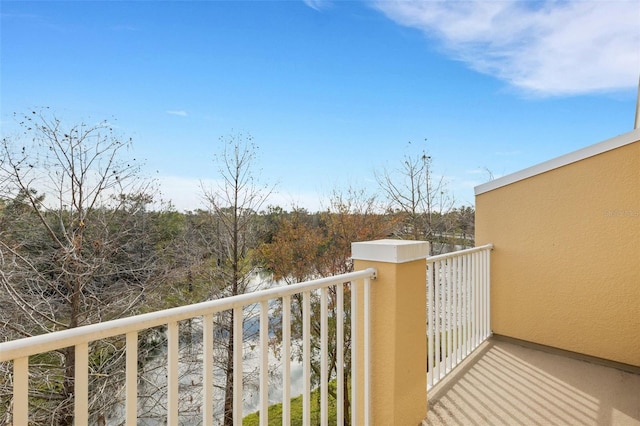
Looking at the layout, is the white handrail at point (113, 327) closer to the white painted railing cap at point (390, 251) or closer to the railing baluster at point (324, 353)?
the railing baluster at point (324, 353)

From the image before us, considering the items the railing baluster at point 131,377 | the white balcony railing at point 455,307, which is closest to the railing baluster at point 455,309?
the white balcony railing at point 455,307

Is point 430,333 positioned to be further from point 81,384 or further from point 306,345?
point 81,384

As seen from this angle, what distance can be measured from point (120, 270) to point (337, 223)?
698cm

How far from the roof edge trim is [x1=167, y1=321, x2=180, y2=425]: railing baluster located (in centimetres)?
396

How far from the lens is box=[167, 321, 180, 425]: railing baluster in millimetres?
1216

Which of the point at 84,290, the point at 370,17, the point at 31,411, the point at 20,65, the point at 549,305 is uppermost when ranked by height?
the point at 370,17

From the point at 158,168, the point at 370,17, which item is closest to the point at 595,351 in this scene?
the point at 370,17

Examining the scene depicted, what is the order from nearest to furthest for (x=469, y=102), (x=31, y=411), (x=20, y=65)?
1. (x=31, y=411)
2. (x=20, y=65)
3. (x=469, y=102)

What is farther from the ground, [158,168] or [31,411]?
[158,168]

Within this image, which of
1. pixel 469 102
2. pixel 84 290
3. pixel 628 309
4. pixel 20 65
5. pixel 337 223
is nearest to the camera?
pixel 628 309

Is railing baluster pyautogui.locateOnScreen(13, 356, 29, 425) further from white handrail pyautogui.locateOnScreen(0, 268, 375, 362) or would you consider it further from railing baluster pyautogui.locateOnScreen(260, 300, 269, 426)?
railing baluster pyautogui.locateOnScreen(260, 300, 269, 426)

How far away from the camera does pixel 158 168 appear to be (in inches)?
359

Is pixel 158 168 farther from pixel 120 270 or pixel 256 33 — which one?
pixel 256 33

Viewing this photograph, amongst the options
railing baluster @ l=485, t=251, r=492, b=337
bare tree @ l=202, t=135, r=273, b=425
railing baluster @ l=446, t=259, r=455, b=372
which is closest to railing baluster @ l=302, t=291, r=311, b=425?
railing baluster @ l=446, t=259, r=455, b=372
